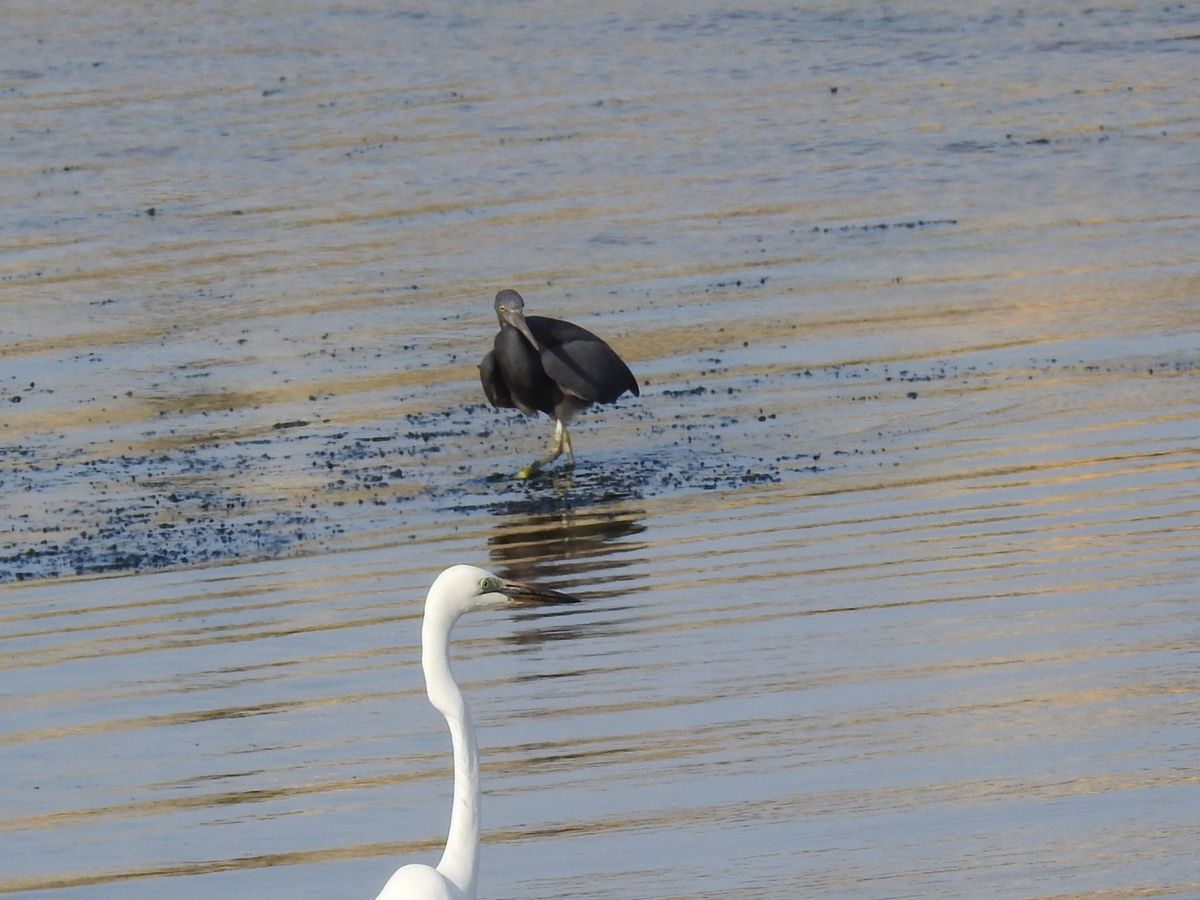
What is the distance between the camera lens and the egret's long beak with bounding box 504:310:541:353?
1420cm

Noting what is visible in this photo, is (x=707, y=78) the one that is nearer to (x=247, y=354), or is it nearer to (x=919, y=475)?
(x=247, y=354)

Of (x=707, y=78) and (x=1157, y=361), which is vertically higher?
(x=707, y=78)

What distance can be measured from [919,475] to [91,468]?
4.76 metres

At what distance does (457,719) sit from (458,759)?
0.11m

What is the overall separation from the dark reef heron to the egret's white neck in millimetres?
7484

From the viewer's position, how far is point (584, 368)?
46.1 ft

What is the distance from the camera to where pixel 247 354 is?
16.5m

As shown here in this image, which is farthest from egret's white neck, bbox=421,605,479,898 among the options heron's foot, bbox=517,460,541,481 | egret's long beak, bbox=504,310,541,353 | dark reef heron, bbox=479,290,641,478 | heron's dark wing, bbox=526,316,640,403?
egret's long beak, bbox=504,310,541,353

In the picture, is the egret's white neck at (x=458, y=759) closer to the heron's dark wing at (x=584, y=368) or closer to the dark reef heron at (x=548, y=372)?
the dark reef heron at (x=548, y=372)

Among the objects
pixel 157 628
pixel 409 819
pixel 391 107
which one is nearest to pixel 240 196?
pixel 391 107

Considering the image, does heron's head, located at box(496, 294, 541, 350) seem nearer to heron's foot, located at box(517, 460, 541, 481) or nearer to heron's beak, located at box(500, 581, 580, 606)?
heron's foot, located at box(517, 460, 541, 481)

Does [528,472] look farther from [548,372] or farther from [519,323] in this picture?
[519,323]

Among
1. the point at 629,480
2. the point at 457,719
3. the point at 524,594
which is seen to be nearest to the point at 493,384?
the point at 629,480

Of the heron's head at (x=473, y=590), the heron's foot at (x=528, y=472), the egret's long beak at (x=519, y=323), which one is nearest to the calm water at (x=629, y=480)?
the heron's foot at (x=528, y=472)
